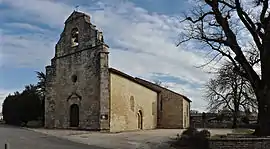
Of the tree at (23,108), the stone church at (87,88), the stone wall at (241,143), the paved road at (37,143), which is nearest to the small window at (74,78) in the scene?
the stone church at (87,88)

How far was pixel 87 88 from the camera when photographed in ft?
117

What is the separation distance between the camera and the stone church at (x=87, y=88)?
112 feet

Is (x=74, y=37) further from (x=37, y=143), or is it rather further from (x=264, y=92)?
(x=264, y=92)

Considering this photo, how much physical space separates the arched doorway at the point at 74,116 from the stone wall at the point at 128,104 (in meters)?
4.51

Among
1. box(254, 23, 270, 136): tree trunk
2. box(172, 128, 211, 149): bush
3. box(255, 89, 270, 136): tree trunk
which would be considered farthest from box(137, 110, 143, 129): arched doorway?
box(255, 89, 270, 136): tree trunk

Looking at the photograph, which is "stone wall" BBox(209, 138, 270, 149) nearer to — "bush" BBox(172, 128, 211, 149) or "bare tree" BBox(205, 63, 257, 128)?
"bush" BBox(172, 128, 211, 149)

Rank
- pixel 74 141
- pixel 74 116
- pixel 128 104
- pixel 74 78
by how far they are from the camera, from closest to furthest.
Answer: pixel 74 141 < pixel 74 116 < pixel 74 78 < pixel 128 104

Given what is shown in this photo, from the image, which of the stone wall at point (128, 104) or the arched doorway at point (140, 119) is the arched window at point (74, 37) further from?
the arched doorway at point (140, 119)

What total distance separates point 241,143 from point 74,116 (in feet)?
79.9

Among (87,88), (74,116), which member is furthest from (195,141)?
(74,116)

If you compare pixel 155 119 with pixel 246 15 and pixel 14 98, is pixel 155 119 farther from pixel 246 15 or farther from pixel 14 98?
pixel 246 15

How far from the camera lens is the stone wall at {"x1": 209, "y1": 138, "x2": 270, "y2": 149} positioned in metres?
15.6

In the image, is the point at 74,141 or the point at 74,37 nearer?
the point at 74,141

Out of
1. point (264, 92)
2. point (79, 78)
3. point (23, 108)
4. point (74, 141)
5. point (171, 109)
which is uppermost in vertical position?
point (79, 78)
